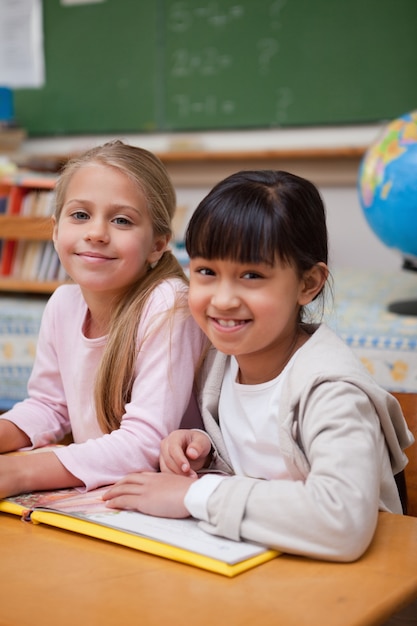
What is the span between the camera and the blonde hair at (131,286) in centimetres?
130

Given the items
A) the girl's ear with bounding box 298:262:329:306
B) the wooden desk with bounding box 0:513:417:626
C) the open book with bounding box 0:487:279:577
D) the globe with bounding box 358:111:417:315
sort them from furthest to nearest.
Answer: the globe with bounding box 358:111:417:315 → the girl's ear with bounding box 298:262:329:306 → the open book with bounding box 0:487:279:577 → the wooden desk with bounding box 0:513:417:626

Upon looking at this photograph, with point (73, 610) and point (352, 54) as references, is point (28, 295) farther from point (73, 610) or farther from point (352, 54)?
point (73, 610)

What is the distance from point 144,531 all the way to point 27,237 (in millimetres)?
2088

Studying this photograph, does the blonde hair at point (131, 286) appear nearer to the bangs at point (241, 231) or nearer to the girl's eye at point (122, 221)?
the girl's eye at point (122, 221)

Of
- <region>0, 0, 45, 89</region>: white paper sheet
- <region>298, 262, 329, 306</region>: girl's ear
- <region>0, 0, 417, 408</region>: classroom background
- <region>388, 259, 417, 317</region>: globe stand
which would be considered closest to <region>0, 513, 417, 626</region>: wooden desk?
<region>298, 262, 329, 306</region>: girl's ear

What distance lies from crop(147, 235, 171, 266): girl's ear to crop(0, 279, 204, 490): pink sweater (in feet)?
0.17

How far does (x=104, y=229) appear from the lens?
4.25ft

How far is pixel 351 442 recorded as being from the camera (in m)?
0.95

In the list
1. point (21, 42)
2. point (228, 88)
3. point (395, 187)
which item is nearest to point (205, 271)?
→ point (395, 187)

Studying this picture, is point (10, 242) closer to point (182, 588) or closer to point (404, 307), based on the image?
point (404, 307)

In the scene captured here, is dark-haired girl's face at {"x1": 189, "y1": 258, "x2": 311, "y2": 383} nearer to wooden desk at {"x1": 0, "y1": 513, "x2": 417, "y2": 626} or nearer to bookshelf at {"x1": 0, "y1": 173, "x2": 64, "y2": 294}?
wooden desk at {"x1": 0, "y1": 513, "x2": 417, "y2": 626}

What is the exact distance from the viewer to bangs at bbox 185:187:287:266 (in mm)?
1057

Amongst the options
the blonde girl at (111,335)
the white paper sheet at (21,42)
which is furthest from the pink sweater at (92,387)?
the white paper sheet at (21,42)

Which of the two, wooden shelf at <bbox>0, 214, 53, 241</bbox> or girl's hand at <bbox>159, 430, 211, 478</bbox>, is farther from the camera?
wooden shelf at <bbox>0, 214, 53, 241</bbox>
